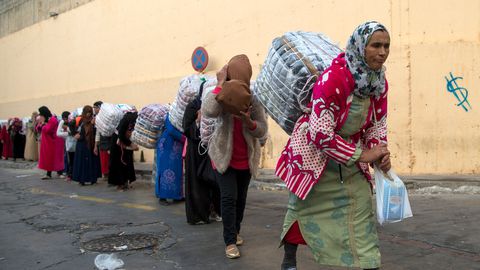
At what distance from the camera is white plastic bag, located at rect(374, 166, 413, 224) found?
283 cm

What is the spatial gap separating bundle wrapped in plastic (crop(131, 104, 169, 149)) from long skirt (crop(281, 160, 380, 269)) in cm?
464

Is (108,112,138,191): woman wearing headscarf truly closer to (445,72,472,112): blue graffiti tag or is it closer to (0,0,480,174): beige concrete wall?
(0,0,480,174): beige concrete wall

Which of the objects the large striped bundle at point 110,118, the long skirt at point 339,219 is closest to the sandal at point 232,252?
the long skirt at point 339,219

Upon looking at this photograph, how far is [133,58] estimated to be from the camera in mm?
15289

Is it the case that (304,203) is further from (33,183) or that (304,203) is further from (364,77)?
(33,183)

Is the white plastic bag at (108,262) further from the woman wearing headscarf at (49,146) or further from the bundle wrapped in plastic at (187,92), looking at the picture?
the woman wearing headscarf at (49,146)

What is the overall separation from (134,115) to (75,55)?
11.1 metres

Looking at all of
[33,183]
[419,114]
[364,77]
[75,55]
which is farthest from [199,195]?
[75,55]

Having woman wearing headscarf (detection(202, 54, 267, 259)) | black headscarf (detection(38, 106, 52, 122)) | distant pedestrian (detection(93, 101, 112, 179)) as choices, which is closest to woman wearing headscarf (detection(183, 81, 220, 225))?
woman wearing headscarf (detection(202, 54, 267, 259))

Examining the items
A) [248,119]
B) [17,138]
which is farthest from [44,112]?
[248,119]

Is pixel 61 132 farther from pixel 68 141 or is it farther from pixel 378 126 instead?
pixel 378 126

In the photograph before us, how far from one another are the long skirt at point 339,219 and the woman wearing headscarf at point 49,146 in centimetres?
1055

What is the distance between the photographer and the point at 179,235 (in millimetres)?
5277

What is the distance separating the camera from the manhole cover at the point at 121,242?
15.8 feet
